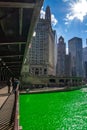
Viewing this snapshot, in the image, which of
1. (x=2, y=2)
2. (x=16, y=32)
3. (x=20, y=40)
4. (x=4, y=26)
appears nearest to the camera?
(x=2, y=2)

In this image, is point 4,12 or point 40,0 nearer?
point 40,0

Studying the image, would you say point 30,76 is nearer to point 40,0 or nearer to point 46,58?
point 46,58

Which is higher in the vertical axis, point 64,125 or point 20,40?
point 20,40

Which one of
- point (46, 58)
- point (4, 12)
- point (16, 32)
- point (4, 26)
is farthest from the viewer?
point (46, 58)

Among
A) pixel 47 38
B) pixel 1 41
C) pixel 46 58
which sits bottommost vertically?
Result: pixel 1 41

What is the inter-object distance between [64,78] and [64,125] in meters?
123

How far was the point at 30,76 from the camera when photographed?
107938 millimetres

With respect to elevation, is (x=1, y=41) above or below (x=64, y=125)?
above

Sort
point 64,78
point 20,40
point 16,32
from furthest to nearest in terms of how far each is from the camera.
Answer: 1. point 64,78
2. point 20,40
3. point 16,32

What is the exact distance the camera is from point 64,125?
20.3m

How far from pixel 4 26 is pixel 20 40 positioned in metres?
2.26

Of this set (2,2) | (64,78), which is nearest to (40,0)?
(2,2)

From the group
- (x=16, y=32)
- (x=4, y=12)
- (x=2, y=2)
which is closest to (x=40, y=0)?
(x=2, y=2)

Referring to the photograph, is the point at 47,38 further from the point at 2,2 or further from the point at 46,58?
the point at 2,2
